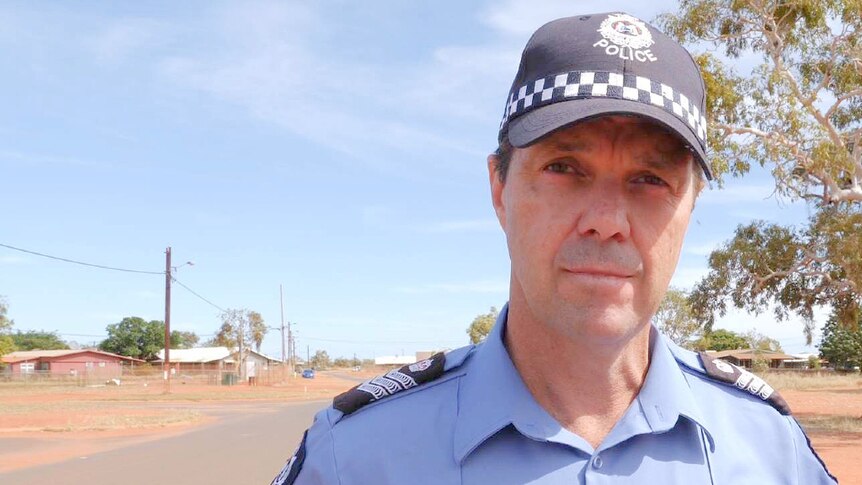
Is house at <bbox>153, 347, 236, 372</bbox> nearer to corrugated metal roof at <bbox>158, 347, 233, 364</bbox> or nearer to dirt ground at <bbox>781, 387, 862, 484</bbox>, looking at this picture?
corrugated metal roof at <bbox>158, 347, 233, 364</bbox>

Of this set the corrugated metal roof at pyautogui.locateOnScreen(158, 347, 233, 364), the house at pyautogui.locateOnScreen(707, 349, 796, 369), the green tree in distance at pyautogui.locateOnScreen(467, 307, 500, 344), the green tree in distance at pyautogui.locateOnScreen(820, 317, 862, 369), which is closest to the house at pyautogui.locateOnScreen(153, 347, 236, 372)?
the corrugated metal roof at pyautogui.locateOnScreen(158, 347, 233, 364)

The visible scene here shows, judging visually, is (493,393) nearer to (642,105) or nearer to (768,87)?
(642,105)

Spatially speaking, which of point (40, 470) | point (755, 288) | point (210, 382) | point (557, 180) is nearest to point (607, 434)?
point (557, 180)

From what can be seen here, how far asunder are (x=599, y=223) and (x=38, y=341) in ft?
392

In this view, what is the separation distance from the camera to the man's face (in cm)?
159

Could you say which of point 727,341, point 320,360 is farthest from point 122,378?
point 320,360

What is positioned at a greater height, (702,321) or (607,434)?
(702,321)

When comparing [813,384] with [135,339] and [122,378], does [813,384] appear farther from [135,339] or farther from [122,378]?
[135,339]

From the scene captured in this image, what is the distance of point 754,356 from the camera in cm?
7494

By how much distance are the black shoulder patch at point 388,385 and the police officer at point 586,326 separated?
17 millimetres

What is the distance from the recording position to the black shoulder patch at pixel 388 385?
1.82m

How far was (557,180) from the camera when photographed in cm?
164

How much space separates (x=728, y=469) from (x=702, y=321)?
2221 centimetres

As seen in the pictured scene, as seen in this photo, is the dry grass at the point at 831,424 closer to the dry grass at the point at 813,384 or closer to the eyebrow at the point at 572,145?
the eyebrow at the point at 572,145
